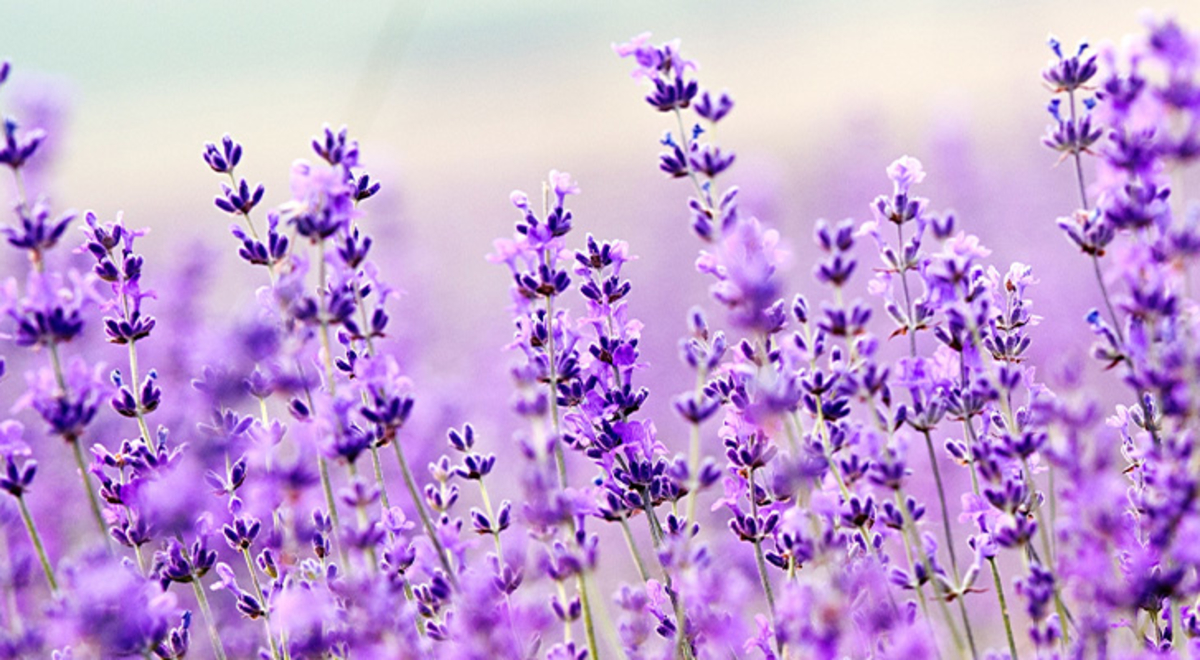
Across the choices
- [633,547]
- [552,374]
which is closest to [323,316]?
[552,374]

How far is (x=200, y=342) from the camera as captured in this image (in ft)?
5.36

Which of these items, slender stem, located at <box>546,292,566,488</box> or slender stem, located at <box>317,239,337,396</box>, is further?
slender stem, located at <box>546,292,566,488</box>

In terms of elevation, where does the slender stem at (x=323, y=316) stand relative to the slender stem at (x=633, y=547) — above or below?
above

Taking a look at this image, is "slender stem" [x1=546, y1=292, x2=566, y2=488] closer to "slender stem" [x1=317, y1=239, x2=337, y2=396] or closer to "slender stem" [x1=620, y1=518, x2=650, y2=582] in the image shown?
"slender stem" [x1=620, y1=518, x2=650, y2=582]

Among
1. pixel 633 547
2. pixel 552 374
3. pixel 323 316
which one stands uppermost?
pixel 323 316

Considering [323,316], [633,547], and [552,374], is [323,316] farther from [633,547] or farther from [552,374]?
[633,547]

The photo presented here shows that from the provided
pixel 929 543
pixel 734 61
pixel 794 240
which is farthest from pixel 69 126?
pixel 734 61

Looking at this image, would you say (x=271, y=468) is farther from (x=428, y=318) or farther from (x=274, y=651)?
(x=428, y=318)

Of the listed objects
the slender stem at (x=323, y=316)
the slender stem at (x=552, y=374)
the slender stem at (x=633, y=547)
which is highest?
the slender stem at (x=323, y=316)

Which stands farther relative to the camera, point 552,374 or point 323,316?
point 552,374

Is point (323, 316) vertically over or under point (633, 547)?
over

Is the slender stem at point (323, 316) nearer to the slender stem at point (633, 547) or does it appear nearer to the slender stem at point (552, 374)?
the slender stem at point (552, 374)

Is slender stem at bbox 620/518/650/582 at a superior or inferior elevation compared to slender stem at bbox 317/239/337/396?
inferior

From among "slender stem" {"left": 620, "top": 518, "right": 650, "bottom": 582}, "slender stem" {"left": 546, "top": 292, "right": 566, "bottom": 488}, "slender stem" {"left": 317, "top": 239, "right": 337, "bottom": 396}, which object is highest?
"slender stem" {"left": 317, "top": 239, "right": 337, "bottom": 396}
